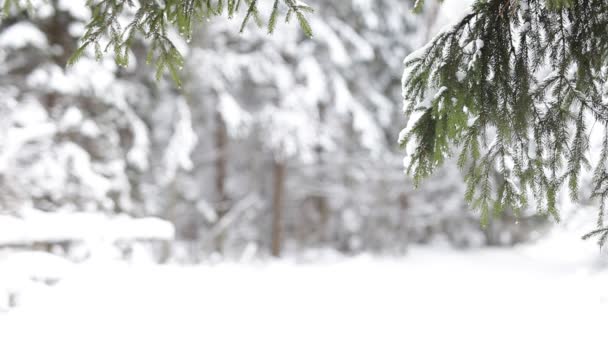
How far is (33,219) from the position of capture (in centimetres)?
588

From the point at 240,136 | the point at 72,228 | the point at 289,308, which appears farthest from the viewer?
the point at 240,136

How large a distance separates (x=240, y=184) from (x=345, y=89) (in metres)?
5.62

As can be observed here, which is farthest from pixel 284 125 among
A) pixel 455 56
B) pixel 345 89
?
pixel 455 56

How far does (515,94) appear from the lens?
3041 mm

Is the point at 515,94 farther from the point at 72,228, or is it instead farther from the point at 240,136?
the point at 240,136

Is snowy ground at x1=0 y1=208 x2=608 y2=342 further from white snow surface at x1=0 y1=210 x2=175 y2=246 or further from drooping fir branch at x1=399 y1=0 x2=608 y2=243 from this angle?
drooping fir branch at x1=399 y1=0 x2=608 y2=243

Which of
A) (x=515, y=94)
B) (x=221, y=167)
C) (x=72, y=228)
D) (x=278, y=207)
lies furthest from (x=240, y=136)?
(x=515, y=94)

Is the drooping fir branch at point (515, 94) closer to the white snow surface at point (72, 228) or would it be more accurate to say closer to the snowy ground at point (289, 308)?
the snowy ground at point (289, 308)

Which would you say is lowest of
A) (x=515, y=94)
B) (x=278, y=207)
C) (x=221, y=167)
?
(x=278, y=207)

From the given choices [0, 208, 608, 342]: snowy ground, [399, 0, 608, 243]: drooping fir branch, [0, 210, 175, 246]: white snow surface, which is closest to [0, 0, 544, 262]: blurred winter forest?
[0, 210, 175, 246]: white snow surface

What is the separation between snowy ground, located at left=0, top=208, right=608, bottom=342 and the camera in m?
4.89

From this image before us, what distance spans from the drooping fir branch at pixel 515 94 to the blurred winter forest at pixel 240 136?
3840mm

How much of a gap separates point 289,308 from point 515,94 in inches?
163

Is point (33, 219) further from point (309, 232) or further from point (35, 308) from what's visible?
point (309, 232)
